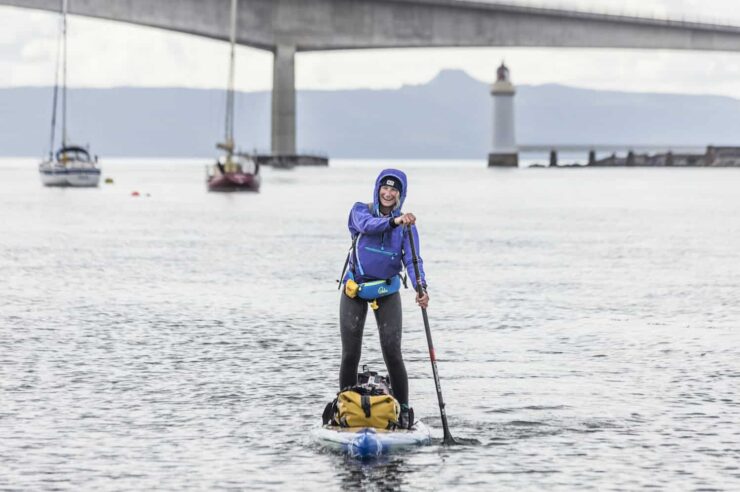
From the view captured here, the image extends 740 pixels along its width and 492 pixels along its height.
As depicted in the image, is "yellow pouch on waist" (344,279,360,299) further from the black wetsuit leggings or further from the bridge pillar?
the bridge pillar

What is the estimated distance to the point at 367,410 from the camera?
1253 cm

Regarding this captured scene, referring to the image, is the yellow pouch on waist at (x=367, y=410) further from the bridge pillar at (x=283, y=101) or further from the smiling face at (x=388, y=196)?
the bridge pillar at (x=283, y=101)

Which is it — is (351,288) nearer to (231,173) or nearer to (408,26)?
(231,173)

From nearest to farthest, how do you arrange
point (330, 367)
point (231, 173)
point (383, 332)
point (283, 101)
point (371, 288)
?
point (371, 288), point (383, 332), point (330, 367), point (231, 173), point (283, 101)

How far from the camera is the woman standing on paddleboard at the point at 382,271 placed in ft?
40.8

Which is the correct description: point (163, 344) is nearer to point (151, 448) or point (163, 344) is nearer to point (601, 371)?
point (601, 371)

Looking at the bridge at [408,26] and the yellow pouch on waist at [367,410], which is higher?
the bridge at [408,26]

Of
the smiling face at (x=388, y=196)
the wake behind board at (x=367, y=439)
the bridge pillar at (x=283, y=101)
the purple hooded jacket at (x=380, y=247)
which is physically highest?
the bridge pillar at (x=283, y=101)

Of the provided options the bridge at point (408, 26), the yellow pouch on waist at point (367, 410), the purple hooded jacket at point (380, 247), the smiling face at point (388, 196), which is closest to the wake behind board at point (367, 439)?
the yellow pouch on waist at point (367, 410)

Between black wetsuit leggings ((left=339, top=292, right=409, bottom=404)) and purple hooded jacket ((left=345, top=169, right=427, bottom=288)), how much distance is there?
0.27 meters

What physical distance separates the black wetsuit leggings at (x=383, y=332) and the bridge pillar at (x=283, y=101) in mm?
121996

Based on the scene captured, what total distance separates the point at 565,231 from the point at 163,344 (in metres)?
33.7

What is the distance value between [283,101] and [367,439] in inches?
5159

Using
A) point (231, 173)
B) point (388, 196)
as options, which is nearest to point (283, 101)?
point (231, 173)
